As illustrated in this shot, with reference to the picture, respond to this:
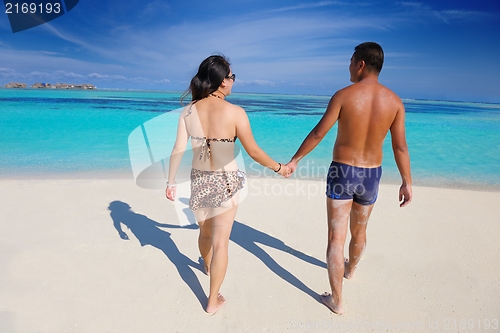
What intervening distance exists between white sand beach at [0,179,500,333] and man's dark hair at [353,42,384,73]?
75.2 inches

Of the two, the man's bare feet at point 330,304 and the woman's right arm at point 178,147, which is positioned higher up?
the woman's right arm at point 178,147

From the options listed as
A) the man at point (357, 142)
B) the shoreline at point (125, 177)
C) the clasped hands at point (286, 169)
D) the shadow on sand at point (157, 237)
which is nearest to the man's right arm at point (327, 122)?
the man at point (357, 142)

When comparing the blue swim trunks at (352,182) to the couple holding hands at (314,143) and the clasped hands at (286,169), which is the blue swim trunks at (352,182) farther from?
the clasped hands at (286,169)

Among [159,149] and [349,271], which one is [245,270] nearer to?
[349,271]

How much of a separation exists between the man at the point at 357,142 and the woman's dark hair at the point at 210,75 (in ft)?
2.72

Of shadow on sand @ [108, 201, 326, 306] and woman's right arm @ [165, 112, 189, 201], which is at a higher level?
woman's right arm @ [165, 112, 189, 201]

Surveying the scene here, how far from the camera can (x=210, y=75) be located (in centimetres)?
198

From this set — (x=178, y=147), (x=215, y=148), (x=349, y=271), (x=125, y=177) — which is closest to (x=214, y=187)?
(x=215, y=148)

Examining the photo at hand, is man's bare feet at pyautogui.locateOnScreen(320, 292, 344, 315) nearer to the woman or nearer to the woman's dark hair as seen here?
the woman

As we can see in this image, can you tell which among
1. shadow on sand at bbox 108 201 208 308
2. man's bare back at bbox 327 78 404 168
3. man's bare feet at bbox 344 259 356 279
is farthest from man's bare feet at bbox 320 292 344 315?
man's bare back at bbox 327 78 404 168

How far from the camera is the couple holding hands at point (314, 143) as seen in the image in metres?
2.03

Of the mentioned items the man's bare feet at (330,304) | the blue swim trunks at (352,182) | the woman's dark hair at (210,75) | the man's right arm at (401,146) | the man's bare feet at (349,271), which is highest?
the woman's dark hair at (210,75)

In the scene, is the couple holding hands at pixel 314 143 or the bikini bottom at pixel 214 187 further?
the bikini bottom at pixel 214 187

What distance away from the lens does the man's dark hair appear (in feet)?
7.17
